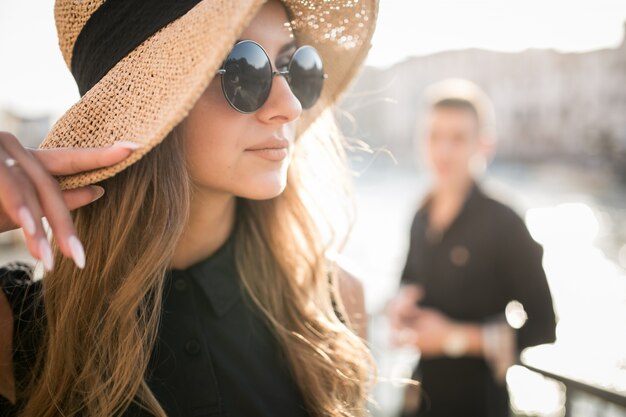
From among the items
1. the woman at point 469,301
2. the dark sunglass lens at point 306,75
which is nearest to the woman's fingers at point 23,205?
the dark sunglass lens at point 306,75

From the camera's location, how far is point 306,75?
4.73ft

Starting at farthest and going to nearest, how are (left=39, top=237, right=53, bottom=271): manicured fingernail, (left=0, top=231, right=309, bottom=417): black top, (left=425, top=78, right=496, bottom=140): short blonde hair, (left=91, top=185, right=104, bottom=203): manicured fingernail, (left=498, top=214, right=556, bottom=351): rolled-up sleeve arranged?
(left=425, top=78, right=496, bottom=140): short blonde hair, (left=498, top=214, right=556, bottom=351): rolled-up sleeve, (left=0, top=231, right=309, bottom=417): black top, (left=91, top=185, right=104, bottom=203): manicured fingernail, (left=39, top=237, right=53, bottom=271): manicured fingernail

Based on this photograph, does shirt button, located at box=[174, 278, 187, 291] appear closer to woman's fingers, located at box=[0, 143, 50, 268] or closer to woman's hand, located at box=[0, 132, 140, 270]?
woman's hand, located at box=[0, 132, 140, 270]

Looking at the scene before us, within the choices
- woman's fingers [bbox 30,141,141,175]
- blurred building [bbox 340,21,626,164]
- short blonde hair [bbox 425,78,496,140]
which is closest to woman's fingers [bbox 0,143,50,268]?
woman's fingers [bbox 30,141,141,175]

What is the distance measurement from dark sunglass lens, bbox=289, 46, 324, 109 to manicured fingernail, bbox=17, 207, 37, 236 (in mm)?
787

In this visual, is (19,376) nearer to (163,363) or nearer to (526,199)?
(163,363)

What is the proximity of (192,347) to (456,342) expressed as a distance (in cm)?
Result: 191

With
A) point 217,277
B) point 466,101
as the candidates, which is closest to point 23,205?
point 217,277

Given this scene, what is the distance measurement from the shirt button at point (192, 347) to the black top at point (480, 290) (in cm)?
198

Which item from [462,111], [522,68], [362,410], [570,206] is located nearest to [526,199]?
[570,206]

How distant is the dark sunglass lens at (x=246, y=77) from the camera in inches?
48.1

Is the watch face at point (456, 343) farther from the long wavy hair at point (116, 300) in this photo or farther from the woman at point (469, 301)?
the long wavy hair at point (116, 300)

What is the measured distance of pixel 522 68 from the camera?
18.6 meters

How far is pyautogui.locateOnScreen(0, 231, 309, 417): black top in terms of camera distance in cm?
133
